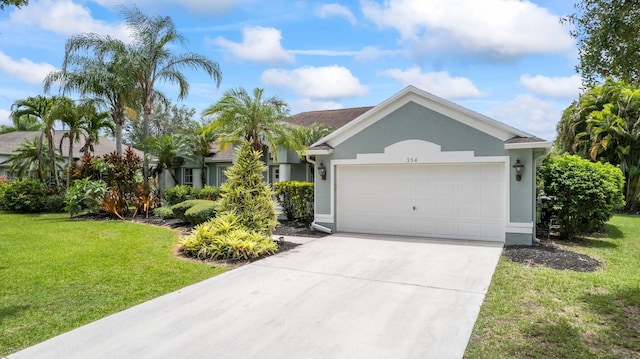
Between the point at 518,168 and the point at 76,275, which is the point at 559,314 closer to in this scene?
the point at 518,168

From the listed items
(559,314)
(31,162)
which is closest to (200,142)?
(31,162)

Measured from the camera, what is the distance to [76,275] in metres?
7.07

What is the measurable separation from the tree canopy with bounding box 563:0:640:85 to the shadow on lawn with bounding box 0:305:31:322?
8.36m

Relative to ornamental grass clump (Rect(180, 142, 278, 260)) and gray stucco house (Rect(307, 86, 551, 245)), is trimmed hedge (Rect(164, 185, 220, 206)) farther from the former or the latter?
ornamental grass clump (Rect(180, 142, 278, 260))

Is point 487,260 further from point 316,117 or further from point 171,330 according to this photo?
point 316,117

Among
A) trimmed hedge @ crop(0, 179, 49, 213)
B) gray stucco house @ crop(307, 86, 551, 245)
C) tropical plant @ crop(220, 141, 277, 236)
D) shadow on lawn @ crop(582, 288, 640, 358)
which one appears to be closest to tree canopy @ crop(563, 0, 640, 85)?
shadow on lawn @ crop(582, 288, 640, 358)

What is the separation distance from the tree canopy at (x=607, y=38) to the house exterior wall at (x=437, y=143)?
4.70 m

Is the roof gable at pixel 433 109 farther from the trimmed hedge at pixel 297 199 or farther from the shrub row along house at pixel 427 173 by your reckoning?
the trimmed hedge at pixel 297 199

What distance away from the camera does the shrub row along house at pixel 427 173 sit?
32.4 feet

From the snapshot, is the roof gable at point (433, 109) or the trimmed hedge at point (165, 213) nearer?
the roof gable at point (433, 109)

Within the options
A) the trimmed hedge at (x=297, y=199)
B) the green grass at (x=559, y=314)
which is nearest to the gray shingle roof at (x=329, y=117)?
the trimmed hedge at (x=297, y=199)

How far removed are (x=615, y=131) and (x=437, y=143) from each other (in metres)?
15.4

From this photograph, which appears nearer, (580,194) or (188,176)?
(580,194)

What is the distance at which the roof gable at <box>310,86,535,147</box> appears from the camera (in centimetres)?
1001
